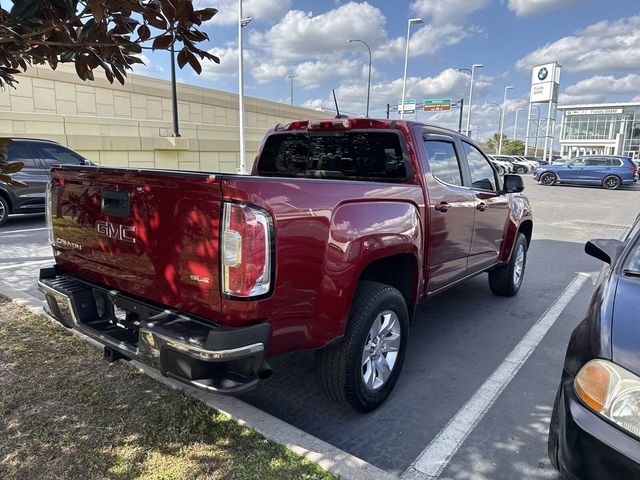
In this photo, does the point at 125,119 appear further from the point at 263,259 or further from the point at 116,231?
the point at 263,259

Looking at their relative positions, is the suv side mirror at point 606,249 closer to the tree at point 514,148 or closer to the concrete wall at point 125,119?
the concrete wall at point 125,119

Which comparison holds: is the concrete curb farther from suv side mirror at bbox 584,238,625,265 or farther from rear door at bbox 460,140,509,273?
rear door at bbox 460,140,509,273

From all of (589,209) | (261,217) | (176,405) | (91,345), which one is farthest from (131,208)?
(589,209)

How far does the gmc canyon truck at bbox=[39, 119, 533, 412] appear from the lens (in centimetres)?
216

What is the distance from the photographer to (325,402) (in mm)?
3215

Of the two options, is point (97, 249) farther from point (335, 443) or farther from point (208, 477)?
point (335, 443)

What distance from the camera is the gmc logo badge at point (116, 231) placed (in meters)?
2.50

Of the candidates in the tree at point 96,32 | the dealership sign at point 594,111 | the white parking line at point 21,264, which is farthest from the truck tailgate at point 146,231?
the dealership sign at point 594,111

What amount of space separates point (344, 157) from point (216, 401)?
7.14ft

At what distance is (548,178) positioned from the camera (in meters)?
26.2

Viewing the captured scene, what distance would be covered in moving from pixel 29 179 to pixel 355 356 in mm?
9191

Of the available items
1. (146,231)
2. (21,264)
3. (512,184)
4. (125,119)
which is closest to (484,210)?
(512,184)

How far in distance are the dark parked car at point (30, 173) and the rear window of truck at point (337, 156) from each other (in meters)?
6.65

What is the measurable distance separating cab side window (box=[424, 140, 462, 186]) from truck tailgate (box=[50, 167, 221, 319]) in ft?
7.01
